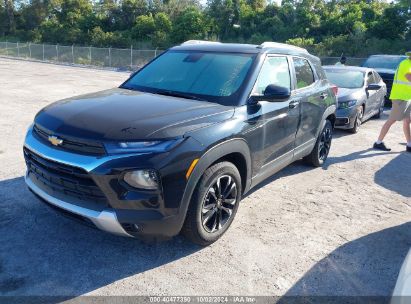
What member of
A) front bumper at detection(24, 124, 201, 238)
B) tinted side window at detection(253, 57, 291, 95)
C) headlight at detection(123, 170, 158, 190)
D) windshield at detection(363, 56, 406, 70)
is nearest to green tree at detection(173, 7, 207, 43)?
windshield at detection(363, 56, 406, 70)

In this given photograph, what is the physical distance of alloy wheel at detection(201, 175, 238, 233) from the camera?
344 centimetres

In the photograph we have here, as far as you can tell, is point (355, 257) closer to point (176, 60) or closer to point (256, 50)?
point (256, 50)

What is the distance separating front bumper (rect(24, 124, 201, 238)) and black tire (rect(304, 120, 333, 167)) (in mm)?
3300

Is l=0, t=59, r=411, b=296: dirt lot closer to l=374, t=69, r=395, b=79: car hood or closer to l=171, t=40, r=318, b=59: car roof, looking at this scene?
l=171, t=40, r=318, b=59: car roof

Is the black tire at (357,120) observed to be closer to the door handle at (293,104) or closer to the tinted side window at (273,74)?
the door handle at (293,104)

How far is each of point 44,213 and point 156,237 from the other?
5.21 feet

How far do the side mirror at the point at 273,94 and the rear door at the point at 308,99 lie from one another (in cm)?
93

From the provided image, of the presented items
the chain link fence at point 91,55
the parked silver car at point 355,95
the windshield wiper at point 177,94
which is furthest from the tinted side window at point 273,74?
the chain link fence at point 91,55

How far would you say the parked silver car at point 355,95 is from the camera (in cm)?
836

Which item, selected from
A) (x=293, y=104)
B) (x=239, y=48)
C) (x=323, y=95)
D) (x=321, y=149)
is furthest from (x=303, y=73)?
(x=321, y=149)

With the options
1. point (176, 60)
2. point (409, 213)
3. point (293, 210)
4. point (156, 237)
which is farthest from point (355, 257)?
point (176, 60)

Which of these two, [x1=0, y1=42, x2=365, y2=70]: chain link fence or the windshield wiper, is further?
[x1=0, y1=42, x2=365, y2=70]: chain link fence

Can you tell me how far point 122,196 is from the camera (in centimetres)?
290

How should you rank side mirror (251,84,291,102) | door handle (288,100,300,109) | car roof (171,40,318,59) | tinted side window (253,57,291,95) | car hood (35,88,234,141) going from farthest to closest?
1. door handle (288,100,300,109)
2. car roof (171,40,318,59)
3. tinted side window (253,57,291,95)
4. side mirror (251,84,291,102)
5. car hood (35,88,234,141)
